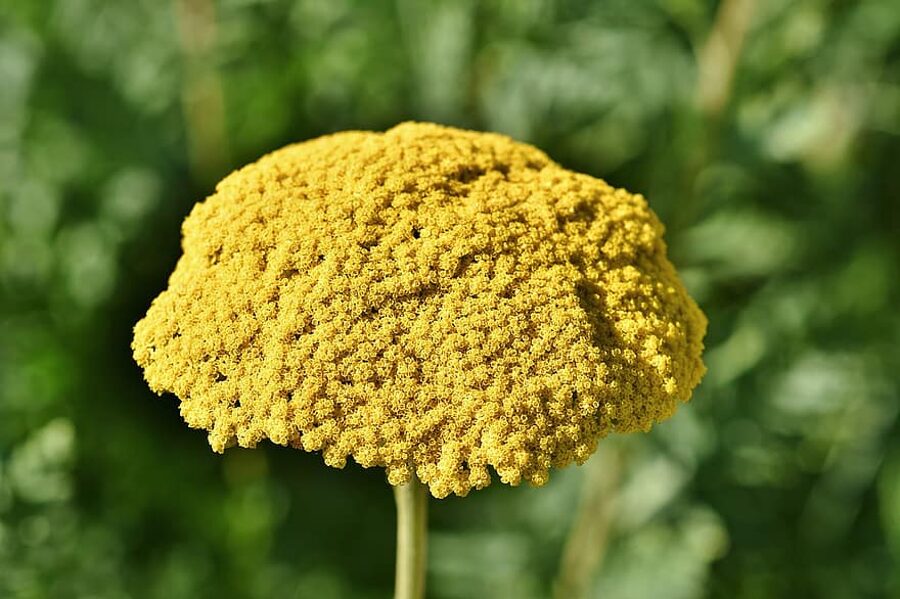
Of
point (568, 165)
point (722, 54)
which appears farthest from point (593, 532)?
point (722, 54)

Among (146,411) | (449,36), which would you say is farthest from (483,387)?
(146,411)


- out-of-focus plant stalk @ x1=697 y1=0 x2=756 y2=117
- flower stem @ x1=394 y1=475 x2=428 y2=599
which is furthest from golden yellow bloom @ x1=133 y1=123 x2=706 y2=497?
out-of-focus plant stalk @ x1=697 y1=0 x2=756 y2=117

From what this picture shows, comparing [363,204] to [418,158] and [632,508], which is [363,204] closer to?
[418,158]

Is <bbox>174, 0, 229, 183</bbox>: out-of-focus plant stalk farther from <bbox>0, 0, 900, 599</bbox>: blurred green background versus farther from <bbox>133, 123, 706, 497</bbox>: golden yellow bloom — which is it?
<bbox>133, 123, 706, 497</bbox>: golden yellow bloom

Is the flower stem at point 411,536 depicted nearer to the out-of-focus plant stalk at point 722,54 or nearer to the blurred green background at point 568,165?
the blurred green background at point 568,165

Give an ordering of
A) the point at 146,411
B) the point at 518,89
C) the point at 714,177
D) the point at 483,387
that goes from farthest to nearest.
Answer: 1. the point at 146,411
2. the point at 518,89
3. the point at 714,177
4. the point at 483,387

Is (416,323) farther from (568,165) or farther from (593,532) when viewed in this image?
(568,165)
